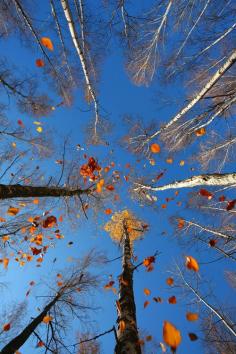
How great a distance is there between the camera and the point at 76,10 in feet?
17.1

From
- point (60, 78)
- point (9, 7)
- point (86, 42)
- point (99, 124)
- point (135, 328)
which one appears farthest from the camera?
point (99, 124)

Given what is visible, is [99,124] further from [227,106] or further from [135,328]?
[135,328]

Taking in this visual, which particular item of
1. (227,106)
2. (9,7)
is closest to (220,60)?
(227,106)

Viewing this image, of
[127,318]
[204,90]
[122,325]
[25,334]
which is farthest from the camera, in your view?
[25,334]

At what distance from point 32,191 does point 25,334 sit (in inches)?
143

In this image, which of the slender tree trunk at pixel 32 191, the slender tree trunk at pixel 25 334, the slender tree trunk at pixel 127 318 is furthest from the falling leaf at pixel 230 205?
the slender tree trunk at pixel 25 334

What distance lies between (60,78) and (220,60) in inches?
179

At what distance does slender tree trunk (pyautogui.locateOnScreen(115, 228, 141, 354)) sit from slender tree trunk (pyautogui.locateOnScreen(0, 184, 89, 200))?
2.66 m

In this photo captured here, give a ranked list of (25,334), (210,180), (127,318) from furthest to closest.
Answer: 1. (25,334)
2. (210,180)
3. (127,318)

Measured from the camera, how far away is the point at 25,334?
600 cm

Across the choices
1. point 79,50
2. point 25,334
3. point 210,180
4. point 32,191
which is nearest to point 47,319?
point 25,334

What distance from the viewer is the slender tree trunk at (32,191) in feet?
16.6

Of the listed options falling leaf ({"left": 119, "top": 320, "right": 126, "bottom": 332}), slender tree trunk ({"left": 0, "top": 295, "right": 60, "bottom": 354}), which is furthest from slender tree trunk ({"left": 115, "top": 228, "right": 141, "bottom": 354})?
slender tree trunk ({"left": 0, "top": 295, "right": 60, "bottom": 354})

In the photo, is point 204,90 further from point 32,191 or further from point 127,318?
point 127,318
